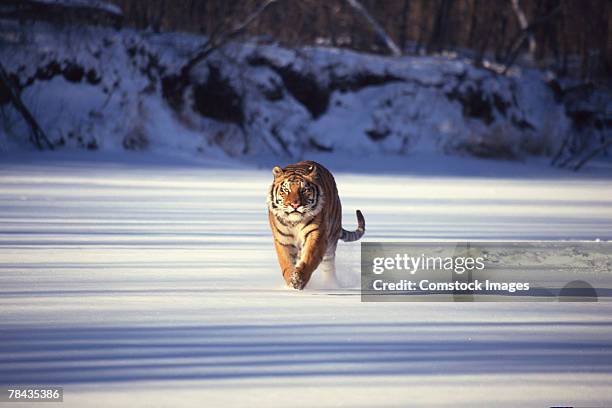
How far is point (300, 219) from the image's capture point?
554cm

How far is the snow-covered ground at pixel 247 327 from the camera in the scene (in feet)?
11.4

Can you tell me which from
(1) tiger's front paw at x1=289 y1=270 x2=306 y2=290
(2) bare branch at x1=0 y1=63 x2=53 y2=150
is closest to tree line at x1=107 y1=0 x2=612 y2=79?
(2) bare branch at x1=0 y1=63 x2=53 y2=150

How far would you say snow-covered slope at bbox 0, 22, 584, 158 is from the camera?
60.5 feet

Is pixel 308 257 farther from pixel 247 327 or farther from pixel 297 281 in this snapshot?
pixel 247 327

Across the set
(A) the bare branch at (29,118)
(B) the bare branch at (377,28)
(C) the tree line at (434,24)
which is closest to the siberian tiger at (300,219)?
(A) the bare branch at (29,118)

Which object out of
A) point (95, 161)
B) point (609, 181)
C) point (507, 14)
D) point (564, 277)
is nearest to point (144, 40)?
point (95, 161)

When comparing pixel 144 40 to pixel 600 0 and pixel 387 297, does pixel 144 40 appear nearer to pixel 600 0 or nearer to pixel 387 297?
pixel 600 0

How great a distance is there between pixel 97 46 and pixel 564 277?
47.7ft

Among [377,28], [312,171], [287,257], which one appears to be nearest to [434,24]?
[377,28]

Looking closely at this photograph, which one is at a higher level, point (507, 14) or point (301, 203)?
point (507, 14)

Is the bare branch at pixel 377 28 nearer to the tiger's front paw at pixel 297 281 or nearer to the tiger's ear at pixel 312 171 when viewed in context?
the tiger's ear at pixel 312 171

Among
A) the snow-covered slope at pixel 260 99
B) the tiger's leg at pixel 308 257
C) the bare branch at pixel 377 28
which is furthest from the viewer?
the bare branch at pixel 377 28

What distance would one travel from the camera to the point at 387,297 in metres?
5.51

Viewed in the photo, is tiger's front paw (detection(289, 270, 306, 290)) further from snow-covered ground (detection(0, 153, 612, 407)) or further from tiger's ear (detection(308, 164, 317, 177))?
tiger's ear (detection(308, 164, 317, 177))
